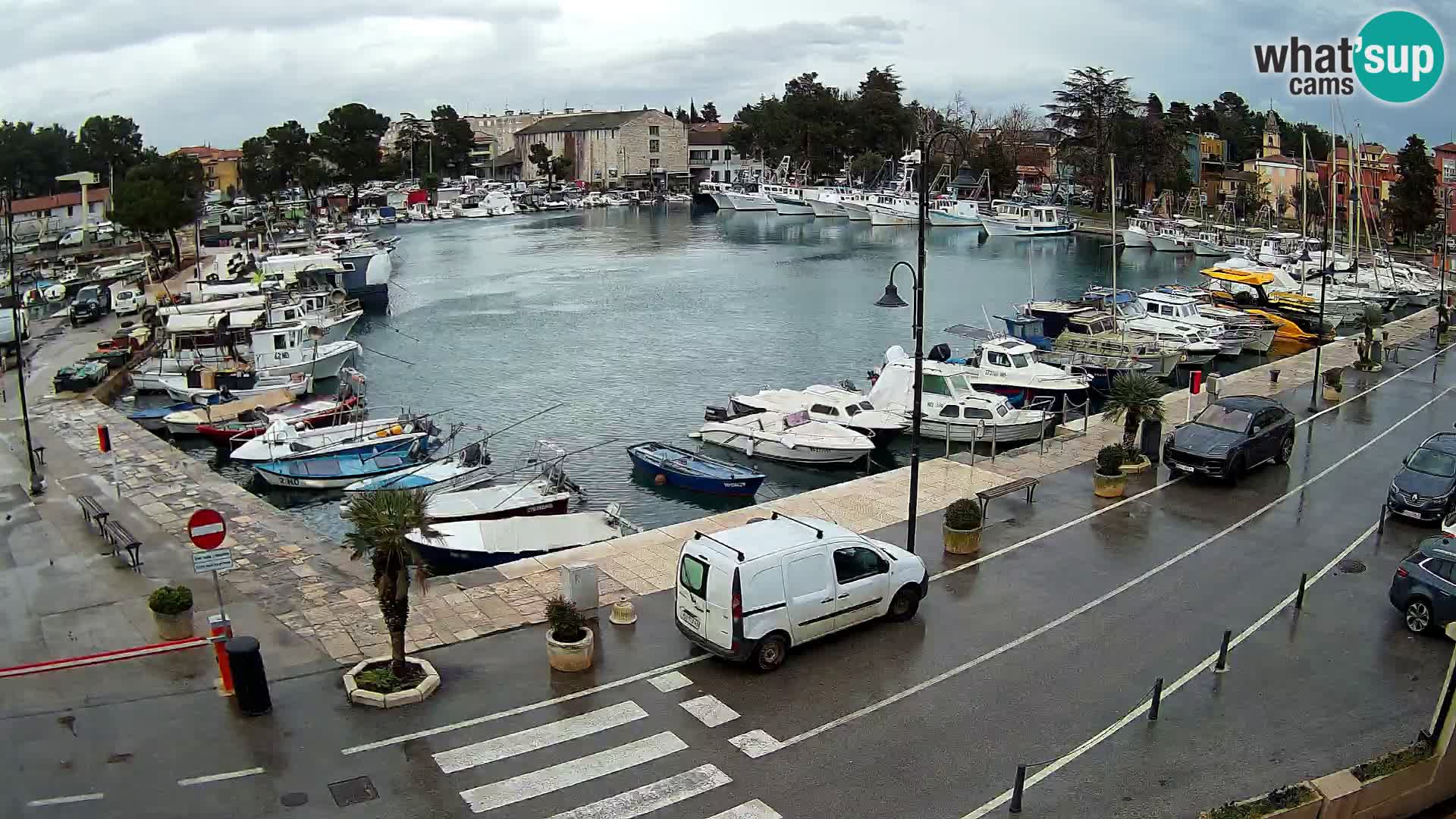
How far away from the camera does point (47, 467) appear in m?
27.3

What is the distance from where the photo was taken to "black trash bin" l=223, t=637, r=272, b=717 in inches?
505

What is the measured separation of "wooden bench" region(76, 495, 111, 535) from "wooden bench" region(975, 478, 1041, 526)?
16897mm

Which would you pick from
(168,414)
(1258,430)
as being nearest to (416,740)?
(1258,430)

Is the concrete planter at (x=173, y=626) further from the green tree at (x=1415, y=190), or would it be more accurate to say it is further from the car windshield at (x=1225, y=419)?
the green tree at (x=1415, y=190)

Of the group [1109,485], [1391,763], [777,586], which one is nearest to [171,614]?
[777,586]

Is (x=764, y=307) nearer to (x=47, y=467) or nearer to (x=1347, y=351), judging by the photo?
(x=1347, y=351)

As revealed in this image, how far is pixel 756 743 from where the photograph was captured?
12375 mm

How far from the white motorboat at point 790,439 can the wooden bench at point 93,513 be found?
17.1 meters

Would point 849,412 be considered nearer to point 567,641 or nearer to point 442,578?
point 442,578

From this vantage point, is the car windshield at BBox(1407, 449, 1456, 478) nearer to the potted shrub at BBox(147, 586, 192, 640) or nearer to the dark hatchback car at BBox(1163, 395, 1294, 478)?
the dark hatchback car at BBox(1163, 395, 1294, 478)

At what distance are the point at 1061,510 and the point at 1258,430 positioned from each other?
5.56 m

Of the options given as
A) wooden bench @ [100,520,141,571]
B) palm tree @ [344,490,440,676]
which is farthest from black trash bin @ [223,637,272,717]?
wooden bench @ [100,520,141,571]

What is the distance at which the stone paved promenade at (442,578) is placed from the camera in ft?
52.9

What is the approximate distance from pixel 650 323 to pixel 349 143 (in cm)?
9635
